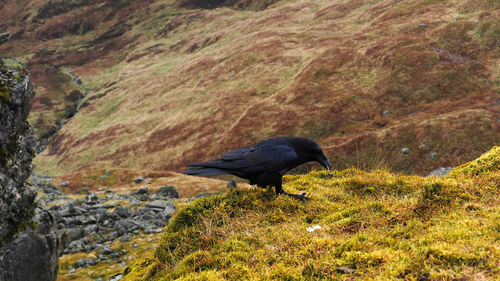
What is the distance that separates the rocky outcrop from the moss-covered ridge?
4992 millimetres

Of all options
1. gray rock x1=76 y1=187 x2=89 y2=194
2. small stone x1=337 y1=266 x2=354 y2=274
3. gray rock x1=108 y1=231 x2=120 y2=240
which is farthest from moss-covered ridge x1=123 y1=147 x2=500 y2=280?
gray rock x1=76 y1=187 x2=89 y2=194

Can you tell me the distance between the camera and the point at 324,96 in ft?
153

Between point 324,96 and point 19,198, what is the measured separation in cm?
4167

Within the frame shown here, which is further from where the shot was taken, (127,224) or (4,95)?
(127,224)

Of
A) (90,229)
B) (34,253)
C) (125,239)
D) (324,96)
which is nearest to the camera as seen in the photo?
(34,253)

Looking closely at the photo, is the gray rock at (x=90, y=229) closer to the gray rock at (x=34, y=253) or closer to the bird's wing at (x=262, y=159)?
the gray rock at (x=34, y=253)

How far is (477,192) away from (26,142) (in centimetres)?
1264

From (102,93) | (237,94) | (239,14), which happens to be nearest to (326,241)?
(237,94)

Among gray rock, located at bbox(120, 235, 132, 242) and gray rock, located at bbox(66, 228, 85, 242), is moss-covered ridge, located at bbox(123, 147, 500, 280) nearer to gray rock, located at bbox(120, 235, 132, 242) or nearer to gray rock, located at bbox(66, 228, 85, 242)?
gray rock, located at bbox(120, 235, 132, 242)

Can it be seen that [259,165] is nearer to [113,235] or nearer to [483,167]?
[483,167]

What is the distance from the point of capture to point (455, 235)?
429 centimetres

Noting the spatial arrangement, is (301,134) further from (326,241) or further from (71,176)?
(326,241)

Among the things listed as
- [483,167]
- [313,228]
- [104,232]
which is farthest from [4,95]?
[483,167]

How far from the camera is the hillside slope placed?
33594 mm
